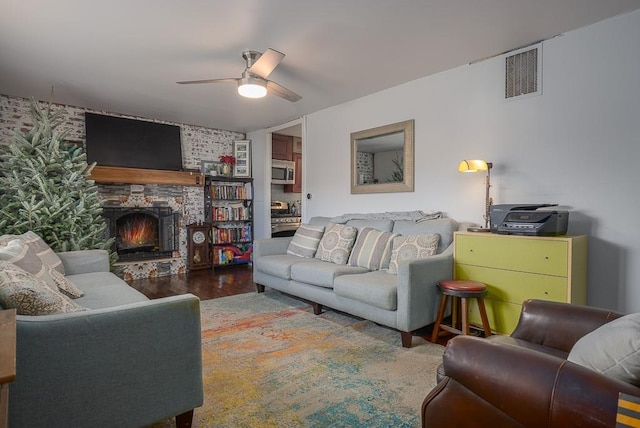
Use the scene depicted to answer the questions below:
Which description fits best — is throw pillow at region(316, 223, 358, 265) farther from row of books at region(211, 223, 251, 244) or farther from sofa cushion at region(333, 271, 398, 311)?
row of books at region(211, 223, 251, 244)

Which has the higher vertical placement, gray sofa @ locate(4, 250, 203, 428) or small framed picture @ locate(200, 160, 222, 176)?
small framed picture @ locate(200, 160, 222, 176)

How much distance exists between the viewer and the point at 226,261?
6094 millimetres

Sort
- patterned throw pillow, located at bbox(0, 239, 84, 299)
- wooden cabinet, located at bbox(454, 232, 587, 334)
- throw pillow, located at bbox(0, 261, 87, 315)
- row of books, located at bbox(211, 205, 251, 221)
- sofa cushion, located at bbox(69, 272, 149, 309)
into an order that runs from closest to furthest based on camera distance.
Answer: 1. throw pillow, located at bbox(0, 261, 87, 315)
2. patterned throw pillow, located at bbox(0, 239, 84, 299)
3. sofa cushion, located at bbox(69, 272, 149, 309)
4. wooden cabinet, located at bbox(454, 232, 587, 334)
5. row of books, located at bbox(211, 205, 251, 221)

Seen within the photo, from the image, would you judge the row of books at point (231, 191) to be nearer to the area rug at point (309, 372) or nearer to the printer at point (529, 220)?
the area rug at point (309, 372)

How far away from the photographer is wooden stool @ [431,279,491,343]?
2.57 m

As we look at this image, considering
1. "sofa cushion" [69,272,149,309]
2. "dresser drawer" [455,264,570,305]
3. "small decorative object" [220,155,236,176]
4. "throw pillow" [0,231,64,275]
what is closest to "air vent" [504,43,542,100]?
"dresser drawer" [455,264,570,305]

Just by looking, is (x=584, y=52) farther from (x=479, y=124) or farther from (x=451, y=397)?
(x=451, y=397)

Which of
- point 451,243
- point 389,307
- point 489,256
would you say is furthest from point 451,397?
point 451,243

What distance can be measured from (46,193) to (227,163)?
3.06 metres

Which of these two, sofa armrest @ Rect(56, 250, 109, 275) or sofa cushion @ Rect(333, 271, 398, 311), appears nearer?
sofa cushion @ Rect(333, 271, 398, 311)

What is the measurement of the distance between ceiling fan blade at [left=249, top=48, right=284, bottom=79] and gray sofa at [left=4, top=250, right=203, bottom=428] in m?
2.01

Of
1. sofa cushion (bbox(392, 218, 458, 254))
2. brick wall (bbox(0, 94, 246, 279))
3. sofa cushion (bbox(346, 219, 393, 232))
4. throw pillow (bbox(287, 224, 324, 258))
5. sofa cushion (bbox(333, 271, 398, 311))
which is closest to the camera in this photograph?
sofa cushion (bbox(333, 271, 398, 311))

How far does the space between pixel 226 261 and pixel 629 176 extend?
17.8ft

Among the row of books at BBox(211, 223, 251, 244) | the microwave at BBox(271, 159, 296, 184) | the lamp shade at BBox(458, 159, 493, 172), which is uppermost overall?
the microwave at BBox(271, 159, 296, 184)
